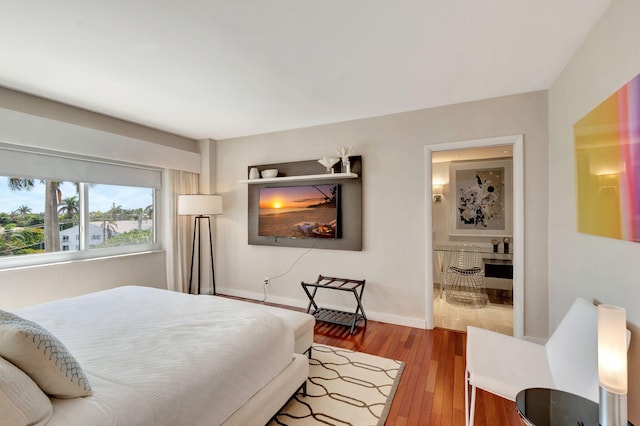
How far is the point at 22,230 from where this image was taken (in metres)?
2.95

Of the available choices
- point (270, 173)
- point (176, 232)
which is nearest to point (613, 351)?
point (270, 173)

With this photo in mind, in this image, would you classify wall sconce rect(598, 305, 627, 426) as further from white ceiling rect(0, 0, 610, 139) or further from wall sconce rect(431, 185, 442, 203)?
wall sconce rect(431, 185, 442, 203)

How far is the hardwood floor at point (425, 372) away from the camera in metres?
1.86

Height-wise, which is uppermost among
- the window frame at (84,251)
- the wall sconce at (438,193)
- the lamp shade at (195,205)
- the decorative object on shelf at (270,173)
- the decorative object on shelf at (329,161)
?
the decorative object on shelf at (329,161)

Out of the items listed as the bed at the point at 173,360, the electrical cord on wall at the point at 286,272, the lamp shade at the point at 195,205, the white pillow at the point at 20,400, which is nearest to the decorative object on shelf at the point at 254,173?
the lamp shade at the point at 195,205

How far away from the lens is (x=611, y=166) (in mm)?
1569

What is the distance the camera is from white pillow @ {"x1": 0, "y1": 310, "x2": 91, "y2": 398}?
1046mm

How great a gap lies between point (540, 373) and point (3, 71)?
15.0 ft

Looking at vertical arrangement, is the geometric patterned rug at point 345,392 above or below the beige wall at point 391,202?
below

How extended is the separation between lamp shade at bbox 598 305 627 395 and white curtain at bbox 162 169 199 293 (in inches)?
178

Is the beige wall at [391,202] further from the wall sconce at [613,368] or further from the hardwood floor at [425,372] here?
the wall sconce at [613,368]

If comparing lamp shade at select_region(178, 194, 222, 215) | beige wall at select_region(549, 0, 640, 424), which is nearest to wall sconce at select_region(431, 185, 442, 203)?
beige wall at select_region(549, 0, 640, 424)

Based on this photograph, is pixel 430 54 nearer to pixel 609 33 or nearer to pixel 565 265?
pixel 609 33

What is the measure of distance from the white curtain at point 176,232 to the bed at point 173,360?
75.8 inches
